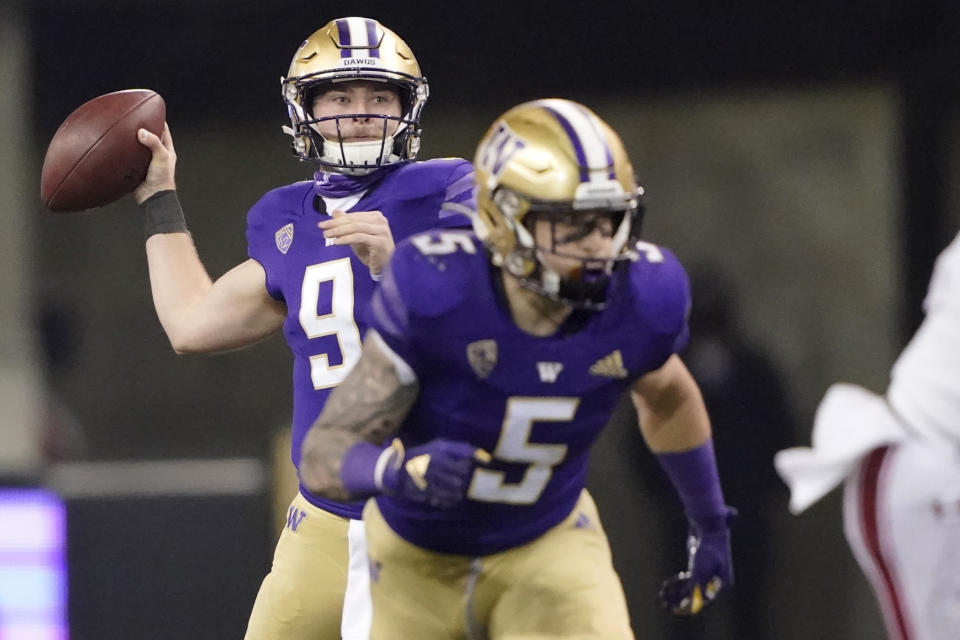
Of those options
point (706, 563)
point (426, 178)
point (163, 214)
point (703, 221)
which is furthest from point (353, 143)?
point (703, 221)

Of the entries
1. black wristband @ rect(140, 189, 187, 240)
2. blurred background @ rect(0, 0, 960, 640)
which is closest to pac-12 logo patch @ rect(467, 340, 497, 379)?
black wristband @ rect(140, 189, 187, 240)

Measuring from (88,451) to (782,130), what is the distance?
2.09m

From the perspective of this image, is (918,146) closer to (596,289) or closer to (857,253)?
→ (857,253)

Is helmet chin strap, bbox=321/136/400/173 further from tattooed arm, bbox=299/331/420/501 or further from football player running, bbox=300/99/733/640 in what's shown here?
tattooed arm, bbox=299/331/420/501

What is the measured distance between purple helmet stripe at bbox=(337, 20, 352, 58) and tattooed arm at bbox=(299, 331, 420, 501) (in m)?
0.74

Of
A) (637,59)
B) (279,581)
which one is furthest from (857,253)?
(279,581)

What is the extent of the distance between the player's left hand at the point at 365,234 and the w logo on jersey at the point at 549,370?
0.42m

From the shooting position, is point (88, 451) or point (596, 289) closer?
point (596, 289)

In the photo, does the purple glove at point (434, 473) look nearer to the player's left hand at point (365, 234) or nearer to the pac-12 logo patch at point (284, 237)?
the player's left hand at point (365, 234)

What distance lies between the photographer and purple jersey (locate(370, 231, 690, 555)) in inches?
71.1

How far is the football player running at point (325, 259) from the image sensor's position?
90.0 inches

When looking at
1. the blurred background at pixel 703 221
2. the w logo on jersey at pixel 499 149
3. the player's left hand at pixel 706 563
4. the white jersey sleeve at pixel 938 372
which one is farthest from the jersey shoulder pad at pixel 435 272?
the blurred background at pixel 703 221

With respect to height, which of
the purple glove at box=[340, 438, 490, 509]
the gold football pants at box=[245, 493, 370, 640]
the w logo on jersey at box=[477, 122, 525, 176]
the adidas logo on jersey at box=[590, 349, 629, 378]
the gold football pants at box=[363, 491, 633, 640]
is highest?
the w logo on jersey at box=[477, 122, 525, 176]

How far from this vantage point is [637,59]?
3.74 meters
